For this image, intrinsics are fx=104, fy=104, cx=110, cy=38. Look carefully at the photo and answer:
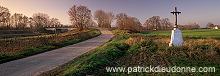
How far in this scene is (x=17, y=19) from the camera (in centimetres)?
5394

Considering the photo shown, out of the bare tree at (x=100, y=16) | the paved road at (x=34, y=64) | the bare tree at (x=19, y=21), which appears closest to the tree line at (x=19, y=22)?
the bare tree at (x=19, y=21)

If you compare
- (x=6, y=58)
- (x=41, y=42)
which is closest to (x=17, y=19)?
(x=41, y=42)

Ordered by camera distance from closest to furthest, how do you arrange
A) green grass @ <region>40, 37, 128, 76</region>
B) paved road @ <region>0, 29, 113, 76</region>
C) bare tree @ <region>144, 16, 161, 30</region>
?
1. green grass @ <region>40, 37, 128, 76</region>
2. paved road @ <region>0, 29, 113, 76</region>
3. bare tree @ <region>144, 16, 161, 30</region>

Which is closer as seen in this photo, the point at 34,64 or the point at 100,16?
the point at 34,64

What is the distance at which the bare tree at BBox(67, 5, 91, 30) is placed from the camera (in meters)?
40.3

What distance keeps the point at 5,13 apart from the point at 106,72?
5900cm

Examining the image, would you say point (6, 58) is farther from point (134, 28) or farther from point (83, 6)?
point (83, 6)

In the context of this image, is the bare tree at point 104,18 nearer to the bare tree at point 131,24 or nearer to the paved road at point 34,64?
the bare tree at point 131,24

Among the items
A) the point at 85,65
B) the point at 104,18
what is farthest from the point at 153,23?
the point at 85,65

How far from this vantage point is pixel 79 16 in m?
41.3

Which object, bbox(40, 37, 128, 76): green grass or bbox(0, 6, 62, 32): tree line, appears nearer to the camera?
bbox(40, 37, 128, 76): green grass

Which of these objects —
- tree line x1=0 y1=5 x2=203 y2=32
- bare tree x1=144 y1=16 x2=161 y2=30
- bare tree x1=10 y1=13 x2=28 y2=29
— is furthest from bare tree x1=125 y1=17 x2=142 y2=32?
bare tree x1=10 y1=13 x2=28 y2=29

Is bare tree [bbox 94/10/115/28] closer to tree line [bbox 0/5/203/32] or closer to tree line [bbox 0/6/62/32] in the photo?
tree line [bbox 0/5/203/32]

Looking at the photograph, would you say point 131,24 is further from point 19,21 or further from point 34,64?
point 19,21
